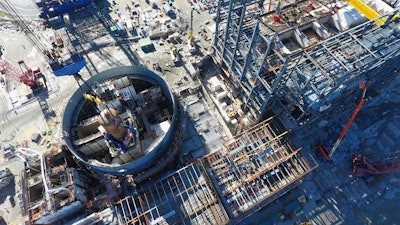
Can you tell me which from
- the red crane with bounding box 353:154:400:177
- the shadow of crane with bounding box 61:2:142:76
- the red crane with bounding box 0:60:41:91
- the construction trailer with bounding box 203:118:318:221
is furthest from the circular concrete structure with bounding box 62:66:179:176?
the red crane with bounding box 353:154:400:177

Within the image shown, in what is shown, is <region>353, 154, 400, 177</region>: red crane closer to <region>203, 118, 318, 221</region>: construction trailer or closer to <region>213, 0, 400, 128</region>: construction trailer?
<region>213, 0, 400, 128</region>: construction trailer

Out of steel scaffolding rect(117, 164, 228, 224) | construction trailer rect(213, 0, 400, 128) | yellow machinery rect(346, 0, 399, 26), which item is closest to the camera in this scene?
construction trailer rect(213, 0, 400, 128)

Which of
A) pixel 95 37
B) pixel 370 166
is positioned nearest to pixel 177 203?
pixel 370 166

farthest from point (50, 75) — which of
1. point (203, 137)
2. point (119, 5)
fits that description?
point (203, 137)

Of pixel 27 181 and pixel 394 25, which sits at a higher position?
pixel 27 181

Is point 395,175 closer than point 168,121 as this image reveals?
Yes

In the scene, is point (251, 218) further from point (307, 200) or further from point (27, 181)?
point (27, 181)
